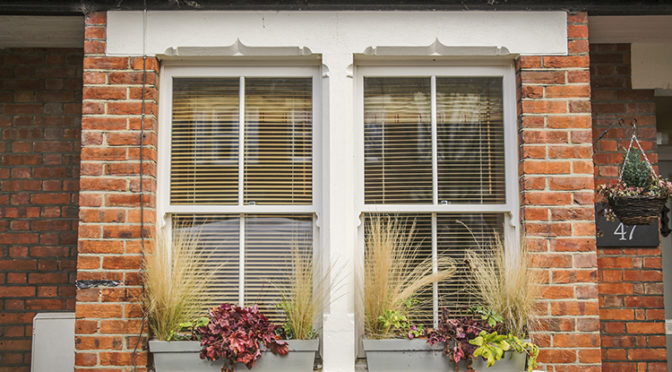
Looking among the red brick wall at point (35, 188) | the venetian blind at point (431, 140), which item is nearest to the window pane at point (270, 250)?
the venetian blind at point (431, 140)

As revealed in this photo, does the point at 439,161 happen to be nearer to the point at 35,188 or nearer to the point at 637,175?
the point at 637,175

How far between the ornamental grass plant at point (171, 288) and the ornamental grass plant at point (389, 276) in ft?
2.87

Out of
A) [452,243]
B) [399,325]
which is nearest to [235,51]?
[452,243]

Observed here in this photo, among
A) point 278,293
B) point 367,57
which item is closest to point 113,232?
point 278,293

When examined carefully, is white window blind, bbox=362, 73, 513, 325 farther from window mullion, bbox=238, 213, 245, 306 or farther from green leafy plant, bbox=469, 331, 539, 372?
window mullion, bbox=238, 213, 245, 306

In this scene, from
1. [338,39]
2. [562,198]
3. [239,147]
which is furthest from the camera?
[239,147]

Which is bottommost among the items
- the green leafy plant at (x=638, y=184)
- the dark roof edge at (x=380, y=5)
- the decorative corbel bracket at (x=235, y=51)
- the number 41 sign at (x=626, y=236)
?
the number 41 sign at (x=626, y=236)

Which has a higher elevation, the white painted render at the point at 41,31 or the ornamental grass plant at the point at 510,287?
the white painted render at the point at 41,31

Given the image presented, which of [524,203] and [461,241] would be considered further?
[461,241]

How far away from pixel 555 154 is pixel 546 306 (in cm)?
83

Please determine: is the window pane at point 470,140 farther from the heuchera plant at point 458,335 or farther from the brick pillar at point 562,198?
the heuchera plant at point 458,335

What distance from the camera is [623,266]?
407cm

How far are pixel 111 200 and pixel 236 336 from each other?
1.02 m

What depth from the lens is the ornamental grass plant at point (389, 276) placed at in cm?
329
